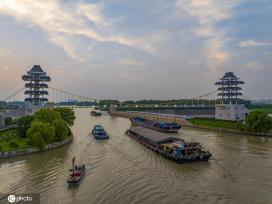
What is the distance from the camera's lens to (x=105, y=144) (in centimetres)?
5256

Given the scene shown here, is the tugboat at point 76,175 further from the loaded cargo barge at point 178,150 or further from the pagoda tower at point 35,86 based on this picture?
the pagoda tower at point 35,86

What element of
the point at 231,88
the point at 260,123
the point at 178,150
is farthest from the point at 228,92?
the point at 178,150

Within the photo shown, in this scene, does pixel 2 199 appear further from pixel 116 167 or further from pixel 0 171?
pixel 116 167

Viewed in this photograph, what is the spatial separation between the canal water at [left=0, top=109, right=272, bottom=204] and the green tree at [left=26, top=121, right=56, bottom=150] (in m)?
2.16

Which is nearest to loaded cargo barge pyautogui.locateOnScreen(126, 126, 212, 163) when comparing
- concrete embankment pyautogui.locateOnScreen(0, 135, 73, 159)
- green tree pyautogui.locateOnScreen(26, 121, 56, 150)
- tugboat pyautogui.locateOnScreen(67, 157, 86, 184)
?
tugboat pyautogui.locateOnScreen(67, 157, 86, 184)

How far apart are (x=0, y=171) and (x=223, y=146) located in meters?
38.1

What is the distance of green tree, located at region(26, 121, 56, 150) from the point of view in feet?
141

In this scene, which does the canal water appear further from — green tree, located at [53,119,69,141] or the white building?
the white building

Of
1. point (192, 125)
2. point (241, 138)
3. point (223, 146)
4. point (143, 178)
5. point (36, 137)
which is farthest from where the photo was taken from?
point (192, 125)

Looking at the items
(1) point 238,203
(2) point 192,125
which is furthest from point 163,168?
(2) point 192,125

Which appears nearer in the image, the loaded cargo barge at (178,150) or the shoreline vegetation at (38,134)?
the loaded cargo barge at (178,150)

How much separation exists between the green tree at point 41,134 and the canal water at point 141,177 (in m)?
2.16

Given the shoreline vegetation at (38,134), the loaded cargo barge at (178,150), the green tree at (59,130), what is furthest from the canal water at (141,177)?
the green tree at (59,130)

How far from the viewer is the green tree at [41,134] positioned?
141 feet
